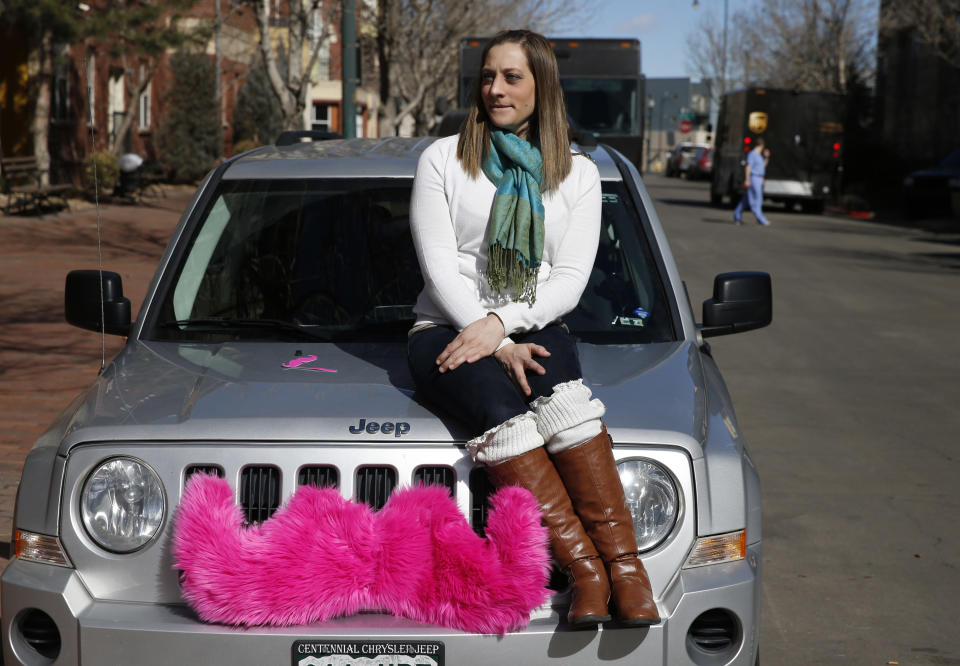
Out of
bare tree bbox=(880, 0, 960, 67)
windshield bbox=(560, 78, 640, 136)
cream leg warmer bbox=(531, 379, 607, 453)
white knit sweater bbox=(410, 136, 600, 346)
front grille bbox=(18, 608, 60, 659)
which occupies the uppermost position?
bare tree bbox=(880, 0, 960, 67)

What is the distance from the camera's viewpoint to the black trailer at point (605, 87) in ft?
77.3

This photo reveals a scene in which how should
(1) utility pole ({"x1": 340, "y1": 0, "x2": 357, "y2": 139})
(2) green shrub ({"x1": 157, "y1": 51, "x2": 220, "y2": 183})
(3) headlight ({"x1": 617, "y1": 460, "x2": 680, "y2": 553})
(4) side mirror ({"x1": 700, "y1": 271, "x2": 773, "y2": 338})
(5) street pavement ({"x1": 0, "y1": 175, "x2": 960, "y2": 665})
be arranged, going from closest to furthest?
(3) headlight ({"x1": 617, "y1": 460, "x2": 680, "y2": 553}), (4) side mirror ({"x1": 700, "y1": 271, "x2": 773, "y2": 338}), (5) street pavement ({"x1": 0, "y1": 175, "x2": 960, "y2": 665}), (1) utility pole ({"x1": 340, "y1": 0, "x2": 357, "y2": 139}), (2) green shrub ({"x1": 157, "y1": 51, "x2": 220, "y2": 183})

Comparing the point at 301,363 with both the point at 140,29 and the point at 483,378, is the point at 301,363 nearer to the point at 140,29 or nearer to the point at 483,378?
the point at 483,378

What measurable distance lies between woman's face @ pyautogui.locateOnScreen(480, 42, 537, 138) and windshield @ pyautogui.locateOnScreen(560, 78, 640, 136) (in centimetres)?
2015

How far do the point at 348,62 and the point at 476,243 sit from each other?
12.8m

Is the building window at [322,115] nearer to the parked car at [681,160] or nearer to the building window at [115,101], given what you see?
the parked car at [681,160]

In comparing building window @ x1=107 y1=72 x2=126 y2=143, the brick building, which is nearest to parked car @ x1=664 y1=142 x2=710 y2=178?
the brick building

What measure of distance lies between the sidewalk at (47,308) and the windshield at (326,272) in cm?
156

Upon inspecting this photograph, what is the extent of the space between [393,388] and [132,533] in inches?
31.0

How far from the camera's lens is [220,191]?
445 centimetres

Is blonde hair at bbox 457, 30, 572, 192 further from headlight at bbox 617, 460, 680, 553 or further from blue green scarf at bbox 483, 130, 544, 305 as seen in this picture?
headlight at bbox 617, 460, 680, 553

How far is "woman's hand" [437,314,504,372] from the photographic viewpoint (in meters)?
3.29

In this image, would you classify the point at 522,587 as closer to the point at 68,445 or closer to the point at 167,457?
the point at 167,457

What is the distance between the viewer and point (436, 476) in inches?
119
